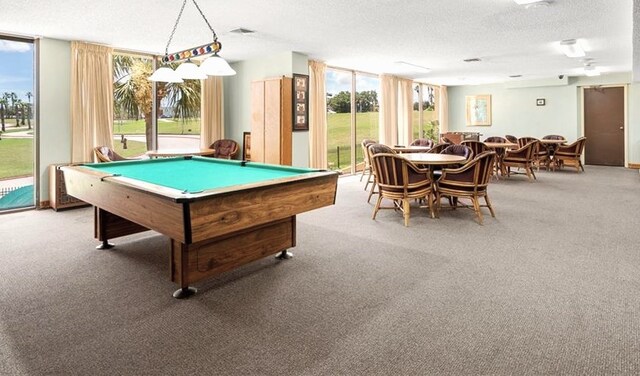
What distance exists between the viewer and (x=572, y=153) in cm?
1002

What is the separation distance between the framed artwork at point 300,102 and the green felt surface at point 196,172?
3.16 metres

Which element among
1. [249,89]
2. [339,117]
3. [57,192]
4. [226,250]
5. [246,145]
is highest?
[249,89]

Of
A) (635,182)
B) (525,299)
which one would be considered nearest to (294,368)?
(525,299)

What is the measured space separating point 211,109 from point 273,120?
1590 millimetres

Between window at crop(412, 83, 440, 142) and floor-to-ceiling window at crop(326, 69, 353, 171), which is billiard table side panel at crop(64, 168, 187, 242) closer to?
floor-to-ceiling window at crop(326, 69, 353, 171)

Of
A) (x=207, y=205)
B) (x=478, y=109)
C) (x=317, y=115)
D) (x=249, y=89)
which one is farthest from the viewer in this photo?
(x=478, y=109)

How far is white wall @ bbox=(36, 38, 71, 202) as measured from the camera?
5.93 meters

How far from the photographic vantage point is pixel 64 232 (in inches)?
181

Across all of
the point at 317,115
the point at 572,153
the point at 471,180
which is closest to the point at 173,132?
the point at 317,115

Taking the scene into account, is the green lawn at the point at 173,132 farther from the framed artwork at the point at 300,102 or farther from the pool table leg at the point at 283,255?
the pool table leg at the point at 283,255

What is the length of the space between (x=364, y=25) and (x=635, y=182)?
6909 mm

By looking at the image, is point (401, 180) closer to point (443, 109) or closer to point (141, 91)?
point (141, 91)

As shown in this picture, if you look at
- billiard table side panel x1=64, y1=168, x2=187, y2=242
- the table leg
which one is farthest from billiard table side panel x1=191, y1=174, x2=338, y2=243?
the table leg

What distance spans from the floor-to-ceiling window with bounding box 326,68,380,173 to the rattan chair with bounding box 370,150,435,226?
15.6ft
